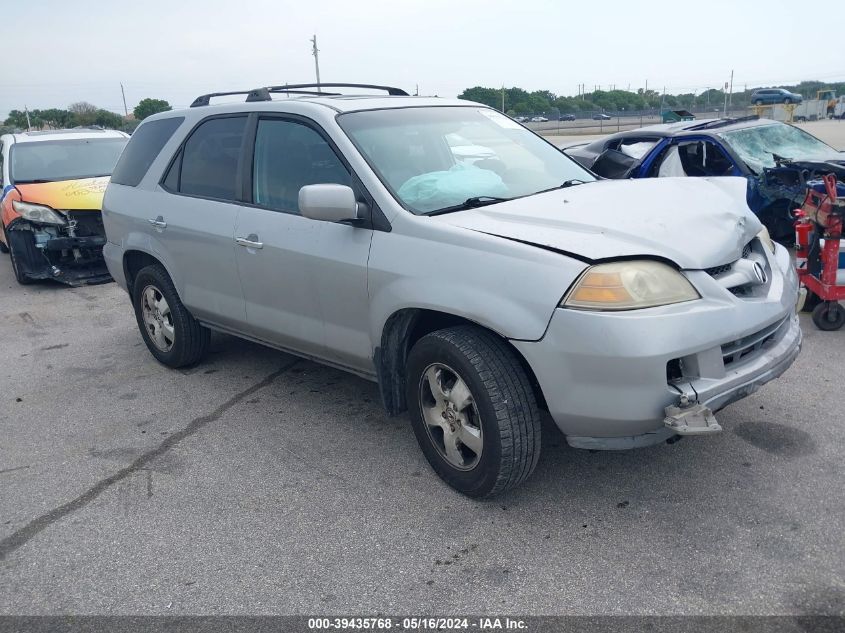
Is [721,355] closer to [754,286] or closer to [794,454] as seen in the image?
[754,286]

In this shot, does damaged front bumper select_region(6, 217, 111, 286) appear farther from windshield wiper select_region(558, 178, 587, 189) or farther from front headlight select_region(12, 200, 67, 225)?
windshield wiper select_region(558, 178, 587, 189)

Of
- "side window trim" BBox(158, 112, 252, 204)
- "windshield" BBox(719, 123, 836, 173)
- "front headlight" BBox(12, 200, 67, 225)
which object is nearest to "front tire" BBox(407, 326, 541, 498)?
"side window trim" BBox(158, 112, 252, 204)

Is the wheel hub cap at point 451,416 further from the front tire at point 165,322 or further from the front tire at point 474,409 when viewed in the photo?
the front tire at point 165,322

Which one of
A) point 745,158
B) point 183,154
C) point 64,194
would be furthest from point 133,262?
point 745,158

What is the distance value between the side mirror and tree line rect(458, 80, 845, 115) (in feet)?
170

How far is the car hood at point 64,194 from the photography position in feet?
27.5

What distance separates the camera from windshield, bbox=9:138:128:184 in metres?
8.97

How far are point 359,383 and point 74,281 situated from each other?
5.28 metres

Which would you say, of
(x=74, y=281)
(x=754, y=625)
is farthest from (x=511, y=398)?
(x=74, y=281)

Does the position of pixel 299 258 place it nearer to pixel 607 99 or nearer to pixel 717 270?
pixel 717 270

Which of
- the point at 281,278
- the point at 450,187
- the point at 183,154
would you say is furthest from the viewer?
the point at 183,154

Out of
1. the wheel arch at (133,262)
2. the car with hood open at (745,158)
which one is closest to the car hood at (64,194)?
the wheel arch at (133,262)

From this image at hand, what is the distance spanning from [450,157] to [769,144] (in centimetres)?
572

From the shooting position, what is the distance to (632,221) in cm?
315
